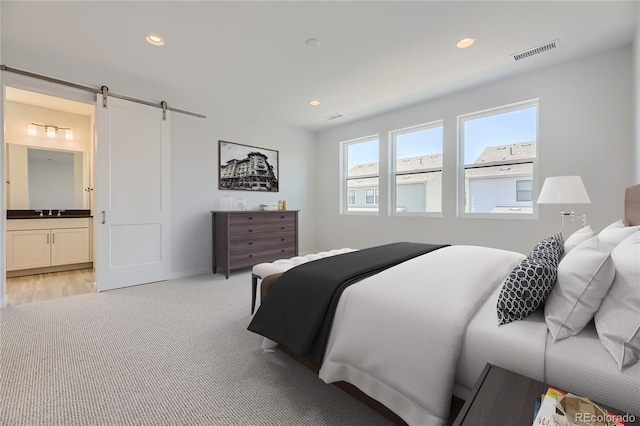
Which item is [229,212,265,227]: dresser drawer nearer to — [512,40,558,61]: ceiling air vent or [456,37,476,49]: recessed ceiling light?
[456,37,476,49]: recessed ceiling light

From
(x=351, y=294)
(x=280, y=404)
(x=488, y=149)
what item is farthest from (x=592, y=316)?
(x=488, y=149)

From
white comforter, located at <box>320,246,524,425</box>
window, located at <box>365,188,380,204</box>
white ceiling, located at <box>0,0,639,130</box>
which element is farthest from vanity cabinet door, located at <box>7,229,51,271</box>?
window, located at <box>365,188,380,204</box>

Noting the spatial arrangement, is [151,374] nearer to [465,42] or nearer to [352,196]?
[465,42]

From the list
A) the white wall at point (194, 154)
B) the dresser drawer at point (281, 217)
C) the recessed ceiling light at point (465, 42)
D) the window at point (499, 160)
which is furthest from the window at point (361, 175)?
the recessed ceiling light at point (465, 42)

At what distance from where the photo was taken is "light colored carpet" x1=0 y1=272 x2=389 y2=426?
141 centimetres

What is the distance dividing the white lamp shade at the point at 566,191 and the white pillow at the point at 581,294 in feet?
6.53

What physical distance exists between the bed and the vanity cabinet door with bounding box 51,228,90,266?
15.8ft

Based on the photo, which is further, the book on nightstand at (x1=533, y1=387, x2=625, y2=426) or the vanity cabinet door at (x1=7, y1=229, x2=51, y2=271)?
the vanity cabinet door at (x1=7, y1=229, x2=51, y2=271)

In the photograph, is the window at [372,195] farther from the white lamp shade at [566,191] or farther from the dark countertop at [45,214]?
the dark countertop at [45,214]

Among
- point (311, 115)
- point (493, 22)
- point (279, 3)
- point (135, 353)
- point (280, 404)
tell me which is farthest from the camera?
point (311, 115)

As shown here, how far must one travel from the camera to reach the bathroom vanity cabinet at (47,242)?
4.03 m

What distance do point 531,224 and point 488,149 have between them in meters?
1.15

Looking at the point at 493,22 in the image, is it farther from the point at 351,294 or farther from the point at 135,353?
the point at 135,353

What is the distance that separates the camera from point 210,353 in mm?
1990
